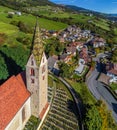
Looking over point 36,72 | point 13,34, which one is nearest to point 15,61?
point 36,72

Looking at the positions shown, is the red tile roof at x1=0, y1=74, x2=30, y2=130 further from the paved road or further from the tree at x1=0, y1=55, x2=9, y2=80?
the paved road

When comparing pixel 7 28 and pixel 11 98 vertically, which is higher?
pixel 7 28

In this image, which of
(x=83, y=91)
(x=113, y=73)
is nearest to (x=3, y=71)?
(x=83, y=91)

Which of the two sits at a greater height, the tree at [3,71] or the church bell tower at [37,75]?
the tree at [3,71]

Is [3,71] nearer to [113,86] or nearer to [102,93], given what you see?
[102,93]

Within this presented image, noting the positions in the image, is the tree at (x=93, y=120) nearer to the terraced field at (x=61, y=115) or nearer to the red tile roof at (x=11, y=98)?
the terraced field at (x=61, y=115)

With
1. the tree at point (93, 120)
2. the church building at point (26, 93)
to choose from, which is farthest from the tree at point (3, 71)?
the tree at point (93, 120)
